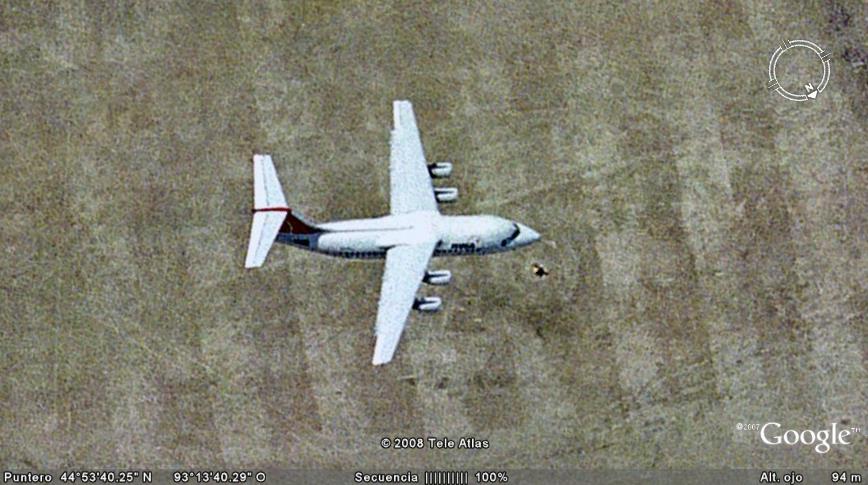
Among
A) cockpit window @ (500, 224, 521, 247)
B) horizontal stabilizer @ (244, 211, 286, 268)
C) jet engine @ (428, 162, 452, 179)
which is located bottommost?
cockpit window @ (500, 224, 521, 247)

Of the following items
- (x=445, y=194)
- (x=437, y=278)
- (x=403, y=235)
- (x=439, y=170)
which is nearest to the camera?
(x=403, y=235)

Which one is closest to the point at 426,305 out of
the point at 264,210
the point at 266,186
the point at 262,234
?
A: the point at 262,234

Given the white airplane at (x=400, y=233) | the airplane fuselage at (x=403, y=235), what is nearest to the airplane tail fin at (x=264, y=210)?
the white airplane at (x=400, y=233)

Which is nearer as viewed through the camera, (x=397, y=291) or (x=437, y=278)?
(x=397, y=291)

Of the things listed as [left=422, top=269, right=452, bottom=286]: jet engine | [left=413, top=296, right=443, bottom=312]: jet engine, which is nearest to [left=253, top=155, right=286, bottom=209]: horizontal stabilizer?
[left=422, top=269, right=452, bottom=286]: jet engine

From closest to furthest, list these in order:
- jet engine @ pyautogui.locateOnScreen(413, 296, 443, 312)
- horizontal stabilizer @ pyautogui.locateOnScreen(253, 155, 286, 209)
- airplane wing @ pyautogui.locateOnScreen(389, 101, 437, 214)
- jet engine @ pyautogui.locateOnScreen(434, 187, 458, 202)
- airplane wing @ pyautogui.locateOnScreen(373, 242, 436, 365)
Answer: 1. airplane wing @ pyautogui.locateOnScreen(373, 242, 436, 365)
2. horizontal stabilizer @ pyautogui.locateOnScreen(253, 155, 286, 209)
3. jet engine @ pyautogui.locateOnScreen(413, 296, 443, 312)
4. airplane wing @ pyautogui.locateOnScreen(389, 101, 437, 214)
5. jet engine @ pyautogui.locateOnScreen(434, 187, 458, 202)

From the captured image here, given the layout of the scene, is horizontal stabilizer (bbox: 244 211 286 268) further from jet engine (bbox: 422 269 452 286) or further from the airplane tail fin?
jet engine (bbox: 422 269 452 286)

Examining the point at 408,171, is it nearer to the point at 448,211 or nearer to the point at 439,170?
the point at 439,170

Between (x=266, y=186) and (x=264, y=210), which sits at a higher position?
(x=266, y=186)

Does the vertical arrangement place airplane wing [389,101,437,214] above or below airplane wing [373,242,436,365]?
above
